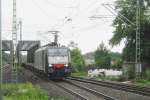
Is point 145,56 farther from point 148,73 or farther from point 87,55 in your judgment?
point 87,55

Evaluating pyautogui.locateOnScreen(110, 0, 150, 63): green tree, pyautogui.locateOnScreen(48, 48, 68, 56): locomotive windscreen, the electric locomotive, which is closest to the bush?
pyautogui.locateOnScreen(110, 0, 150, 63): green tree

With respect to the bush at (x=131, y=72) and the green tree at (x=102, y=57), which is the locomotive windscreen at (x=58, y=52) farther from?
the green tree at (x=102, y=57)

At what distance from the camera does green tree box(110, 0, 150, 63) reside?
194ft

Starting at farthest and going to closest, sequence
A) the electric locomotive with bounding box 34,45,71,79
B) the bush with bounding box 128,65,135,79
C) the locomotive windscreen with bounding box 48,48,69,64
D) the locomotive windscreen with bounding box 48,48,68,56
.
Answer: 1. the bush with bounding box 128,65,135,79
2. the locomotive windscreen with bounding box 48,48,68,56
3. the locomotive windscreen with bounding box 48,48,69,64
4. the electric locomotive with bounding box 34,45,71,79

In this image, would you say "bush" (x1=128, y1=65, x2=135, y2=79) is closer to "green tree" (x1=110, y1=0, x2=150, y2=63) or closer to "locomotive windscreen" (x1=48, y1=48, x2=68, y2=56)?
"green tree" (x1=110, y1=0, x2=150, y2=63)

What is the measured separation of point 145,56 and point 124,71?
10.1 metres

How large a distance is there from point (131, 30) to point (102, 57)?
58.0 metres

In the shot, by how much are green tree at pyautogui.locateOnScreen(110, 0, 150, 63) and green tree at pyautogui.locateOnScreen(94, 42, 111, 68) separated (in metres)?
37.2

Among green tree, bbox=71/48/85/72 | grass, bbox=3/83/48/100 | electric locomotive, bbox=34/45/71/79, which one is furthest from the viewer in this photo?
green tree, bbox=71/48/85/72

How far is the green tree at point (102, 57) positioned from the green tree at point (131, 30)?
3716 centimetres

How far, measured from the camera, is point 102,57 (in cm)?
11769

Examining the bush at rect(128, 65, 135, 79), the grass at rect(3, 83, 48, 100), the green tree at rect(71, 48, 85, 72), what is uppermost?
the green tree at rect(71, 48, 85, 72)

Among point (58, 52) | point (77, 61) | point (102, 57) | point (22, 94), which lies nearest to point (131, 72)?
point (58, 52)

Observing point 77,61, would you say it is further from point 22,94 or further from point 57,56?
point 22,94
